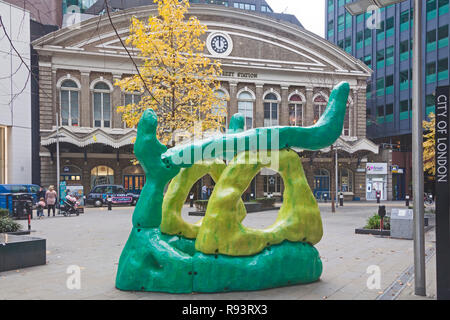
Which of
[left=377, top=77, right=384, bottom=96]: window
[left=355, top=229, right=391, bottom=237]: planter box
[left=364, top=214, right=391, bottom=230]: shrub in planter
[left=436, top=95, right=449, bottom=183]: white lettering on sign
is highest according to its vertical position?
[left=377, top=77, right=384, bottom=96]: window

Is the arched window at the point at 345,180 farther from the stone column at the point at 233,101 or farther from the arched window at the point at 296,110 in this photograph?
the stone column at the point at 233,101

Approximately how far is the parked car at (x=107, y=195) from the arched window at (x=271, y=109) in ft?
44.3

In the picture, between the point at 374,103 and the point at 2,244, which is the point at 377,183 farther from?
the point at 2,244

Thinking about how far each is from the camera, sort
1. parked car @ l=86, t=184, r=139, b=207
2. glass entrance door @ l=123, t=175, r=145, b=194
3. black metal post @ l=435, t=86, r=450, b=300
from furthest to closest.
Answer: glass entrance door @ l=123, t=175, r=145, b=194 < parked car @ l=86, t=184, r=139, b=207 < black metal post @ l=435, t=86, r=450, b=300

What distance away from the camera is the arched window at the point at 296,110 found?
1391 inches

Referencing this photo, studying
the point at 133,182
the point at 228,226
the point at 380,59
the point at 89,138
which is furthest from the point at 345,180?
the point at 228,226

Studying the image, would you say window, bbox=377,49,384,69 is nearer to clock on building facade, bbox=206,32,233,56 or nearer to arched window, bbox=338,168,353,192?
arched window, bbox=338,168,353,192

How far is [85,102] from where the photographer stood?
98.3 ft

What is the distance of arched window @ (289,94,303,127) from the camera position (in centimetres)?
3534

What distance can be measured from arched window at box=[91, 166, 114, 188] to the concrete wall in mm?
4349

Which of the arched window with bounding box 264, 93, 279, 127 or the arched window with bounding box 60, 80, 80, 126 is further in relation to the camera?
the arched window with bounding box 264, 93, 279, 127

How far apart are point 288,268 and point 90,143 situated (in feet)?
79.5

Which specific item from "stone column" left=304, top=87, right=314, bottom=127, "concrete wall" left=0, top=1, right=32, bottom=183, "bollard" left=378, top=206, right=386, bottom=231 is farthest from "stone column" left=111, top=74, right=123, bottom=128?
"bollard" left=378, top=206, right=386, bottom=231

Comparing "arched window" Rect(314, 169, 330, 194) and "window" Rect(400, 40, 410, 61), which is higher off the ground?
"window" Rect(400, 40, 410, 61)
